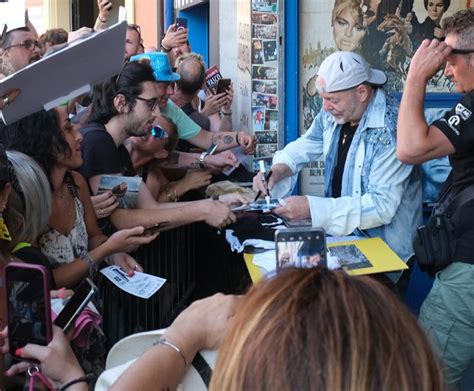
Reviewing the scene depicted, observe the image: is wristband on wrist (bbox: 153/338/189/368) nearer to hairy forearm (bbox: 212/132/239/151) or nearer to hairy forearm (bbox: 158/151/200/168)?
hairy forearm (bbox: 158/151/200/168)

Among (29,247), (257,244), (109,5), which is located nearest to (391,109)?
(257,244)

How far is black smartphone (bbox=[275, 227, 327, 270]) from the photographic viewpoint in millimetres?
1601

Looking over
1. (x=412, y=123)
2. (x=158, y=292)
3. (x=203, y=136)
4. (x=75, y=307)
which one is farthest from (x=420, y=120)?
(x=203, y=136)

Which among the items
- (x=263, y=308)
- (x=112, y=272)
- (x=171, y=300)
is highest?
(x=263, y=308)

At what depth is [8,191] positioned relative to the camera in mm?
2533

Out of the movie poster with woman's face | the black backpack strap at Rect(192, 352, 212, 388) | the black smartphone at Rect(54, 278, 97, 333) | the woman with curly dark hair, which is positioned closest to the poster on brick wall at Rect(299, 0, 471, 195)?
the movie poster with woman's face

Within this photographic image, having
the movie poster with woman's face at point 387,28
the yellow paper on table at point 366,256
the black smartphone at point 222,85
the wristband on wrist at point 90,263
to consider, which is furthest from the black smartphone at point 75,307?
the black smartphone at point 222,85

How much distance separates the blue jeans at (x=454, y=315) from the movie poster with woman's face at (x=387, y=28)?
2.26 meters

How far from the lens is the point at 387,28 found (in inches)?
202

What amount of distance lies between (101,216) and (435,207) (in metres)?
1.61

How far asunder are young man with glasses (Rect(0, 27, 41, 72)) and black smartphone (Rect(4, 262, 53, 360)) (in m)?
3.34

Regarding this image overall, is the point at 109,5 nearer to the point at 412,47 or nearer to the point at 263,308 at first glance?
the point at 412,47

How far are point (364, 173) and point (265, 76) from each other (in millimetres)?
2070

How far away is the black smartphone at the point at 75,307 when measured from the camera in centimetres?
216
